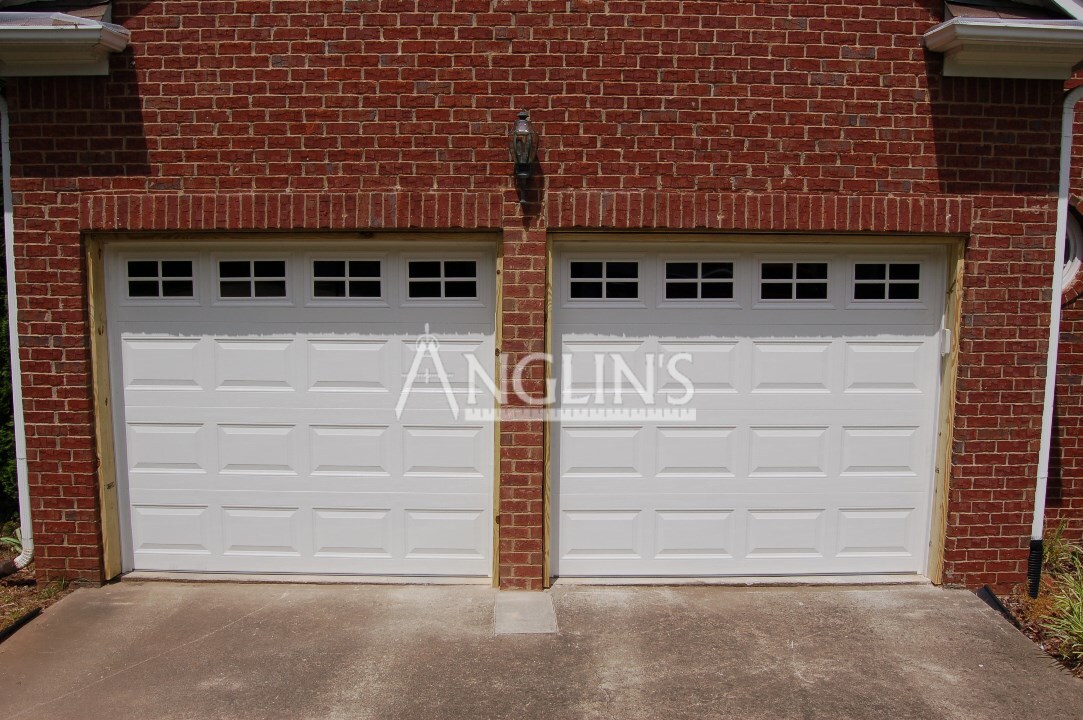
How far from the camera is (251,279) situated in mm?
5398

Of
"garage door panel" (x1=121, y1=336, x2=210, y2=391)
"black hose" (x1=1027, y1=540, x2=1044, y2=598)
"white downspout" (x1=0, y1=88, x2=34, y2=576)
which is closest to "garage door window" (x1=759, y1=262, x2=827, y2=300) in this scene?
"black hose" (x1=1027, y1=540, x2=1044, y2=598)

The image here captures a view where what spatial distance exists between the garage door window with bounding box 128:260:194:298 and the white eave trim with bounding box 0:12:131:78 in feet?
4.15

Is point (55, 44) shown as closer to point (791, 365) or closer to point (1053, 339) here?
point (791, 365)

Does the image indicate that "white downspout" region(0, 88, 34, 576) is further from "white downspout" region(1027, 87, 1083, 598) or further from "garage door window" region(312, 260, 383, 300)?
"white downspout" region(1027, 87, 1083, 598)

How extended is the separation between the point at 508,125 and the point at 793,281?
2222 millimetres

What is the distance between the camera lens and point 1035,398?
17.5 ft

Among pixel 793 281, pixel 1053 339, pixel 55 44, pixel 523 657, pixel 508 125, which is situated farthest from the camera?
pixel 793 281

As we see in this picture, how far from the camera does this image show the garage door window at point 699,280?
539cm

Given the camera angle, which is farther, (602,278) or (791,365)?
(791,365)

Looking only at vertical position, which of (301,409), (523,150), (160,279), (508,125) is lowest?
(301,409)

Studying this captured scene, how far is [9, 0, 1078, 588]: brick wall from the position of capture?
5.07 metres

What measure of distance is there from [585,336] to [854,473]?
7.12 feet

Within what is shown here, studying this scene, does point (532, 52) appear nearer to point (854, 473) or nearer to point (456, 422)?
point (456, 422)

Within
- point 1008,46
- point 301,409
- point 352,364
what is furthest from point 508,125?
point 1008,46
